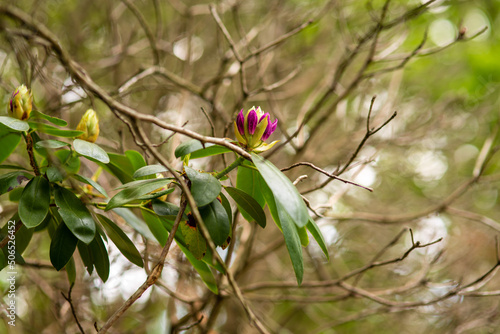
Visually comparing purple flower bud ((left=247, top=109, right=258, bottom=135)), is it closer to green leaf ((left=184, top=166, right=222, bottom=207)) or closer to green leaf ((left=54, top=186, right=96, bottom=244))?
green leaf ((left=184, top=166, right=222, bottom=207))

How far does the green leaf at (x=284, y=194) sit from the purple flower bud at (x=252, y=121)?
0.08m

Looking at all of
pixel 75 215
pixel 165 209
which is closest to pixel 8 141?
pixel 75 215

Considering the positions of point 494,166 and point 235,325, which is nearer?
point 235,325

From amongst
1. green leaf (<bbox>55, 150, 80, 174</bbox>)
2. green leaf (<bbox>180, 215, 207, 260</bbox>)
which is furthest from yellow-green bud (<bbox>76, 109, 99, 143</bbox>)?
green leaf (<bbox>180, 215, 207, 260</bbox>)

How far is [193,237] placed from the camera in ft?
2.03

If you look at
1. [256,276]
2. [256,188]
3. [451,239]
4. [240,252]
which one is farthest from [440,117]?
[256,188]

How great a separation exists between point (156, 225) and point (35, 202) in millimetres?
196

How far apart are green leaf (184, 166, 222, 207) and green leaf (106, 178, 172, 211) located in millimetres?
58

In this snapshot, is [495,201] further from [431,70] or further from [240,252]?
[240,252]

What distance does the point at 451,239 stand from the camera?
2445 millimetres

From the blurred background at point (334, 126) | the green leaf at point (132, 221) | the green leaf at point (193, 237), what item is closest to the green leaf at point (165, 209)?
the green leaf at point (193, 237)

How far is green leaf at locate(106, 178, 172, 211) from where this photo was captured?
0.58 metres

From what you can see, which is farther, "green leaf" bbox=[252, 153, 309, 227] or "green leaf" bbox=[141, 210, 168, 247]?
"green leaf" bbox=[141, 210, 168, 247]

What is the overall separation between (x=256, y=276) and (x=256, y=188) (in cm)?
172
